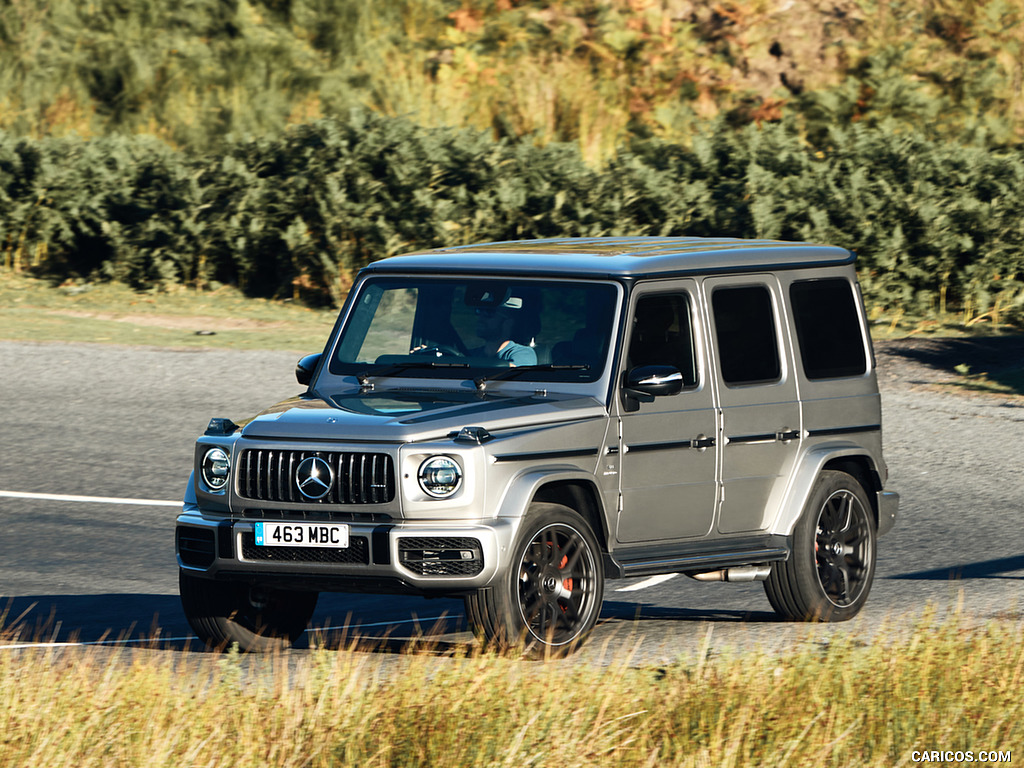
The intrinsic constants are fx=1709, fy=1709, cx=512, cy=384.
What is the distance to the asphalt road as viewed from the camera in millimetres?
9141

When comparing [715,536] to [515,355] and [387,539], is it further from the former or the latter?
[387,539]

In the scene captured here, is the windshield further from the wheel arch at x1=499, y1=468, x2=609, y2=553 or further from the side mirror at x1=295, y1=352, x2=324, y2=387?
the wheel arch at x1=499, y1=468, x2=609, y2=553

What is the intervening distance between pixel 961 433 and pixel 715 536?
8.25m

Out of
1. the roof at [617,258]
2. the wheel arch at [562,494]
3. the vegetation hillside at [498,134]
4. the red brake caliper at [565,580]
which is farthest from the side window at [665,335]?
the vegetation hillside at [498,134]

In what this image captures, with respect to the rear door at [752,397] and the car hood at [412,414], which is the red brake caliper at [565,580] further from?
the rear door at [752,397]

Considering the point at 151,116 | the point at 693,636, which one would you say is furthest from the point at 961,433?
the point at 151,116

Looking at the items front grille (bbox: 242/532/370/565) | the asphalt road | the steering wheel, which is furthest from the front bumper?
the steering wheel

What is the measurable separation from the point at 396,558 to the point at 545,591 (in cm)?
76

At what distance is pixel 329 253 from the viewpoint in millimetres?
23000

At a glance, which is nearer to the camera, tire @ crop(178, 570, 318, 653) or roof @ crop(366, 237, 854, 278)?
tire @ crop(178, 570, 318, 653)

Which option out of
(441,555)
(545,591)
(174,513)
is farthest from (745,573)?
(174,513)

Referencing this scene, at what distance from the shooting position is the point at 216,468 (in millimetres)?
7867

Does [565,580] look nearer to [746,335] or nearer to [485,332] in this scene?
[485,332]

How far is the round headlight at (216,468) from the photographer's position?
7.84 m
